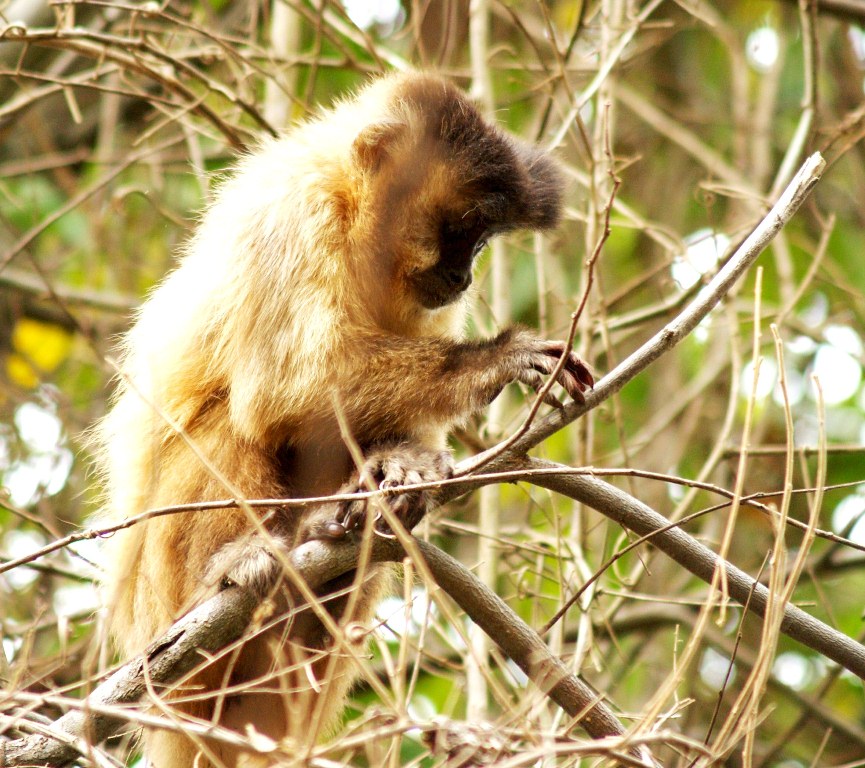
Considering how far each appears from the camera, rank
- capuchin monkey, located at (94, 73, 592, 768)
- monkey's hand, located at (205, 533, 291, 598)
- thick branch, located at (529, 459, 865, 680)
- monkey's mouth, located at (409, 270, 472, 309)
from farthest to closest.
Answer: monkey's mouth, located at (409, 270, 472, 309) → capuchin monkey, located at (94, 73, 592, 768) → monkey's hand, located at (205, 533, 291, 598) → thick branch, located at (529, 459, 865, 680)

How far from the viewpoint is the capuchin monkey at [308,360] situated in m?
3.90

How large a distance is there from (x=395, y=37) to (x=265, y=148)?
209 centimetres

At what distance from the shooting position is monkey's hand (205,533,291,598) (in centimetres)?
360

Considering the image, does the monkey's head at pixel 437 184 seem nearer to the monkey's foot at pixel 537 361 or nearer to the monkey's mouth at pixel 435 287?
the monkey's mouth at pixel 435 287

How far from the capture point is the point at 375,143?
430cm

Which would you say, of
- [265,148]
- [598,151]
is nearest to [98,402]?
[265,148]

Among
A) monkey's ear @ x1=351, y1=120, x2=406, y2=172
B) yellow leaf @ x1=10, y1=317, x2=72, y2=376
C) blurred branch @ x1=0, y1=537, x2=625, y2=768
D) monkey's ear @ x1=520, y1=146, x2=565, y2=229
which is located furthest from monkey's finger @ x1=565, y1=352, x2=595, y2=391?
yellow leaf @ x1=10, y1=317, x2=72, y2=376

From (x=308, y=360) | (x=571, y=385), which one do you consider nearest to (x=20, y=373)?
(x=308, y=360)

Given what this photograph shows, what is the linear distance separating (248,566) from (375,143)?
174 cm

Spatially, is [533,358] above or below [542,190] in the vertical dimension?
below

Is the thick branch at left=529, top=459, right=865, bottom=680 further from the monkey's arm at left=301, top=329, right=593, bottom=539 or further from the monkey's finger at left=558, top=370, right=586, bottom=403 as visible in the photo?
the monkey's arm at left=301, top=329, right=593, bottom=539

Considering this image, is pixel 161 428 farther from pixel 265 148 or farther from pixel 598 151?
pixel 598 151

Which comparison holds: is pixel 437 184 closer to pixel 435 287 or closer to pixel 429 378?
pixel 435 287

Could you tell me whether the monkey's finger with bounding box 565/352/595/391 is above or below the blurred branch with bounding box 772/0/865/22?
below
